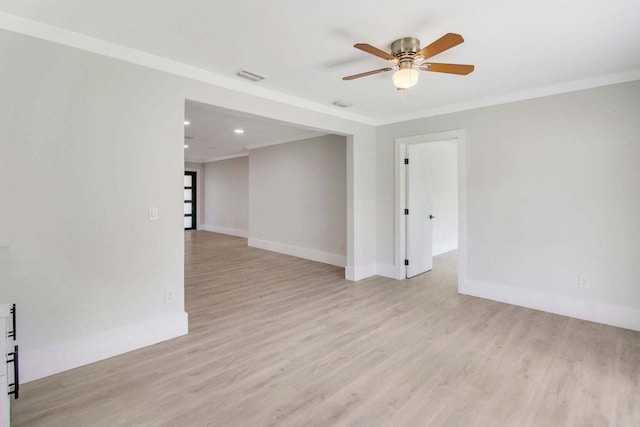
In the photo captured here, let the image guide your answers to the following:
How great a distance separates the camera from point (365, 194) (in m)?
5.10

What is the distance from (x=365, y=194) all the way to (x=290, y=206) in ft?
7.76

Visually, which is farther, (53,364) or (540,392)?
(53,364)

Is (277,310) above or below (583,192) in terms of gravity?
below

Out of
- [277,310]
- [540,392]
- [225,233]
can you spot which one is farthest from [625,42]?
[225,233]

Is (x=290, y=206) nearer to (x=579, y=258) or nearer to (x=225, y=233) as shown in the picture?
(x=225, y=233)

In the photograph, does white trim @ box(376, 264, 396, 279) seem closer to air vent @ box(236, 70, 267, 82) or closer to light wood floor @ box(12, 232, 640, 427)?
light wood floor @ box(12, 232, 640, 427)

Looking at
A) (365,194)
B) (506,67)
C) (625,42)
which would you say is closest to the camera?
(625,42)

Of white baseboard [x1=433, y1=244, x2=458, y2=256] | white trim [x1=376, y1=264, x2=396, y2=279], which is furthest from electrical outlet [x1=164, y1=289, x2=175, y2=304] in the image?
white baseboard [x1=433, y1=244, x2=458, y2=256]

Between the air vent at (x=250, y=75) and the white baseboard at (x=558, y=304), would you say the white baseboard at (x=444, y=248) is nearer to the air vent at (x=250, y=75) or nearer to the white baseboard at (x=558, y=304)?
the white baseboard at (x=558, y=304)

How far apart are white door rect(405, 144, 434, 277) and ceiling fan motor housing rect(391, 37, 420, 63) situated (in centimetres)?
258

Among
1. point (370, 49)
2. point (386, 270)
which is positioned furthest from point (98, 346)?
point (386, 270)

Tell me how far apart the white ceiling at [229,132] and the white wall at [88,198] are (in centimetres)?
89

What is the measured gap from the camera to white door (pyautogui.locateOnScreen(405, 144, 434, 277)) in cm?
501

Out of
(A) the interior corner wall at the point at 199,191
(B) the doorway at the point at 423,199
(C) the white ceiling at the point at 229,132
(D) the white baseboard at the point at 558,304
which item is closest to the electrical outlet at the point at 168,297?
(C) the white ceiling at the point at 229,132
